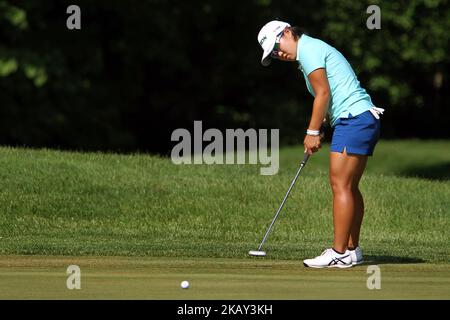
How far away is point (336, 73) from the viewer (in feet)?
30.5

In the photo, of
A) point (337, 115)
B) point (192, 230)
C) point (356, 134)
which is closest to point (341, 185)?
point (356, 134)

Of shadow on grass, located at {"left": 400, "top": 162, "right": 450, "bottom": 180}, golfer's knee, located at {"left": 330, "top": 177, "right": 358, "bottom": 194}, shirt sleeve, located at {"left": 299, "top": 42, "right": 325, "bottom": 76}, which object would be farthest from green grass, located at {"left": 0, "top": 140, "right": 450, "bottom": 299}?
shadow on grass, located at {"left": 400, "top": 162, "right": 450, "bottom": 180}

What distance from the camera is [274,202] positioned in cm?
1484

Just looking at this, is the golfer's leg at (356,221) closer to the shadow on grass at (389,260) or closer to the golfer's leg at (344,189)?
the golfer's leg at (344,189)

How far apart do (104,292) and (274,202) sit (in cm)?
754

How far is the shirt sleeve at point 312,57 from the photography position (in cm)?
920

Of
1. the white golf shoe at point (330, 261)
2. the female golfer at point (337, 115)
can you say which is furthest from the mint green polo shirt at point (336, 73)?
the white golf shoe at point (330, 261)

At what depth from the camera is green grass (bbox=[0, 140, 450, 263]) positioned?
12.6 m

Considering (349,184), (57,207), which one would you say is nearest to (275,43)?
(349,184)

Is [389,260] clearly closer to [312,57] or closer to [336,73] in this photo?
[336,73]

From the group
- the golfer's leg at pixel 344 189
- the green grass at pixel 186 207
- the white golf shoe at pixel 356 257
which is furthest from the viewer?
the green grass at pixel 186 207

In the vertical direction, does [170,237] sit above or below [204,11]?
below

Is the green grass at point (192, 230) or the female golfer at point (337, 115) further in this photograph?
the female golfer at point (337, 115)
